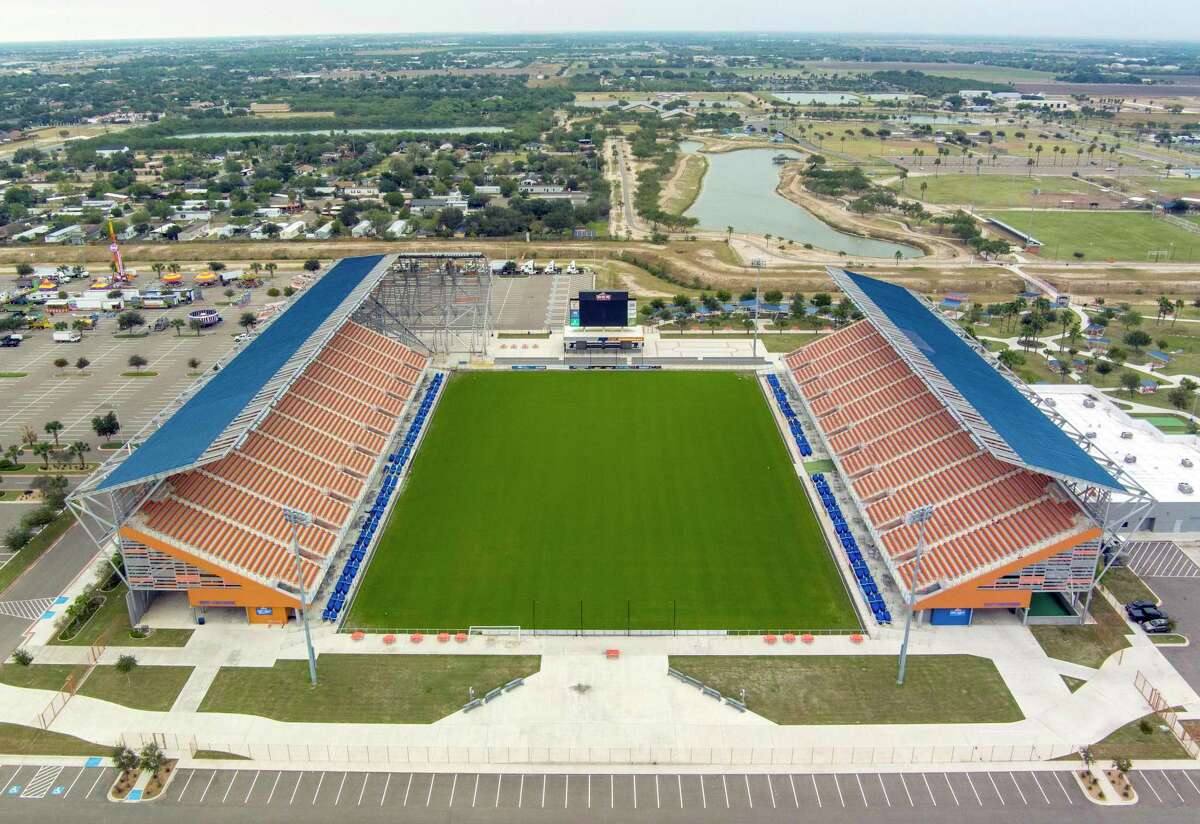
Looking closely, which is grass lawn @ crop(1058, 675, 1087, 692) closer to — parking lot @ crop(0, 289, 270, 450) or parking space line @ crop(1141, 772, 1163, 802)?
parking space line @ crop(1141, 772, 1163, 802)

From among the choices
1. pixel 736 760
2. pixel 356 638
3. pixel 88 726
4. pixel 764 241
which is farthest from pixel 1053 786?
pixel 764 241

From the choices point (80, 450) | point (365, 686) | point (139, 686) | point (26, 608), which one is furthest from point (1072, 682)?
point (80, 450)

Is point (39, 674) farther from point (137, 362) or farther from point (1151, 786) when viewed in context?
point (1151, 786)

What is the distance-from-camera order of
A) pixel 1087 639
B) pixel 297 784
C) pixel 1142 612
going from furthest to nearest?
pixel 1142 612 → pixel 1087 639 → pixel 297 784

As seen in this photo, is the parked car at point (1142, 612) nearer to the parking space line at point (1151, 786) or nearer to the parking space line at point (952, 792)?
the parking space line at point (1151, 786)

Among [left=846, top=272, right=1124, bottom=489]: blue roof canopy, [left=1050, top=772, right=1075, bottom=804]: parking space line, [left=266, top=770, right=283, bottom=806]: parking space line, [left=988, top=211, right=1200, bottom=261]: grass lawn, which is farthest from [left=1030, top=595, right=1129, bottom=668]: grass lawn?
[left=988, top=211, right=1200, bottom=261]: grass lawn

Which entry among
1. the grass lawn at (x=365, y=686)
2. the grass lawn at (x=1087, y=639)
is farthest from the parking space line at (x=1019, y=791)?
the grass lawn at (x=365, y=686)

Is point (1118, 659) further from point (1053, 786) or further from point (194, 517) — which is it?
point (194, 517)
